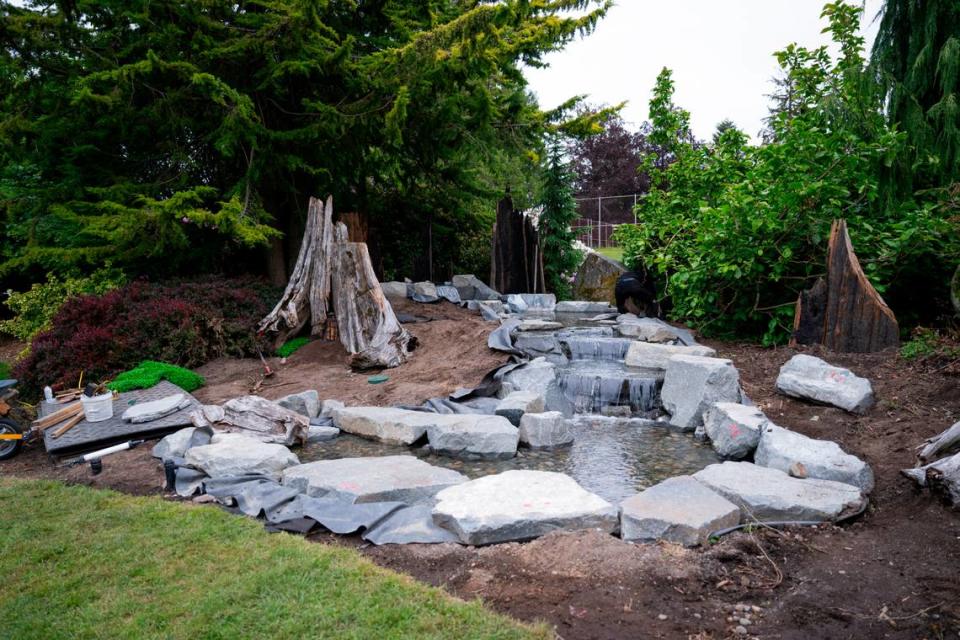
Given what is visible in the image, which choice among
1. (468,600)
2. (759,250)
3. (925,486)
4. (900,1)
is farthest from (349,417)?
(900,1)

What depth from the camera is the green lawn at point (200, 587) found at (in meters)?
2.56

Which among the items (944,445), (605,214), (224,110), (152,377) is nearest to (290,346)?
(152,377)

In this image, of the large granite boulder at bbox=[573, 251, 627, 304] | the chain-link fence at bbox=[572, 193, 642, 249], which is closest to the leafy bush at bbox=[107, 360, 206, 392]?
the large granite boulder at bbox=[573, 251, 627, 304]

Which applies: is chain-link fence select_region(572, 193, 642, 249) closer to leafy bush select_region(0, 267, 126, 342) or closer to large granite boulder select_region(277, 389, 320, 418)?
leafy bush select_region(0, 267, 126, 342)

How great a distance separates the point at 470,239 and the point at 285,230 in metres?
4.87

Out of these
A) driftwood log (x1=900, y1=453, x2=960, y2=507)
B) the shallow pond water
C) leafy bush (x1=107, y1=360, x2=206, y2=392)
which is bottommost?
the shallow pond water

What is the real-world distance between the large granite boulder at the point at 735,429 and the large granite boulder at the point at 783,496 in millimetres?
855

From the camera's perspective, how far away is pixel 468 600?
281 centimetres

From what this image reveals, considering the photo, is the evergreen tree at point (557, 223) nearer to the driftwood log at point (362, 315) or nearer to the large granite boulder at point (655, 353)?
the driftwood log at point (362, 315)

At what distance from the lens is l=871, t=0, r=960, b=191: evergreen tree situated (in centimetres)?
663

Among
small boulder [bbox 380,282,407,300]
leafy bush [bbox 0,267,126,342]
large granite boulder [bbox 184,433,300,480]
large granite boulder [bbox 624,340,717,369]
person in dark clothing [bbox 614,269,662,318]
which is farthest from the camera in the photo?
small boulder [bbox 380,282,407,300]

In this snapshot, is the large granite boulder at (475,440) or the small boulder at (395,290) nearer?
the large granite boulder at (475,440)

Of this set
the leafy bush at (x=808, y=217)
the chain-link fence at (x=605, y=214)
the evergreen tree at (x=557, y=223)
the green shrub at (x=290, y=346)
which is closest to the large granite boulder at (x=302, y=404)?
the green shrub at (x=290, y=346)

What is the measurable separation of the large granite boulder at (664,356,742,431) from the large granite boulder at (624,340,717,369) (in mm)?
1043
